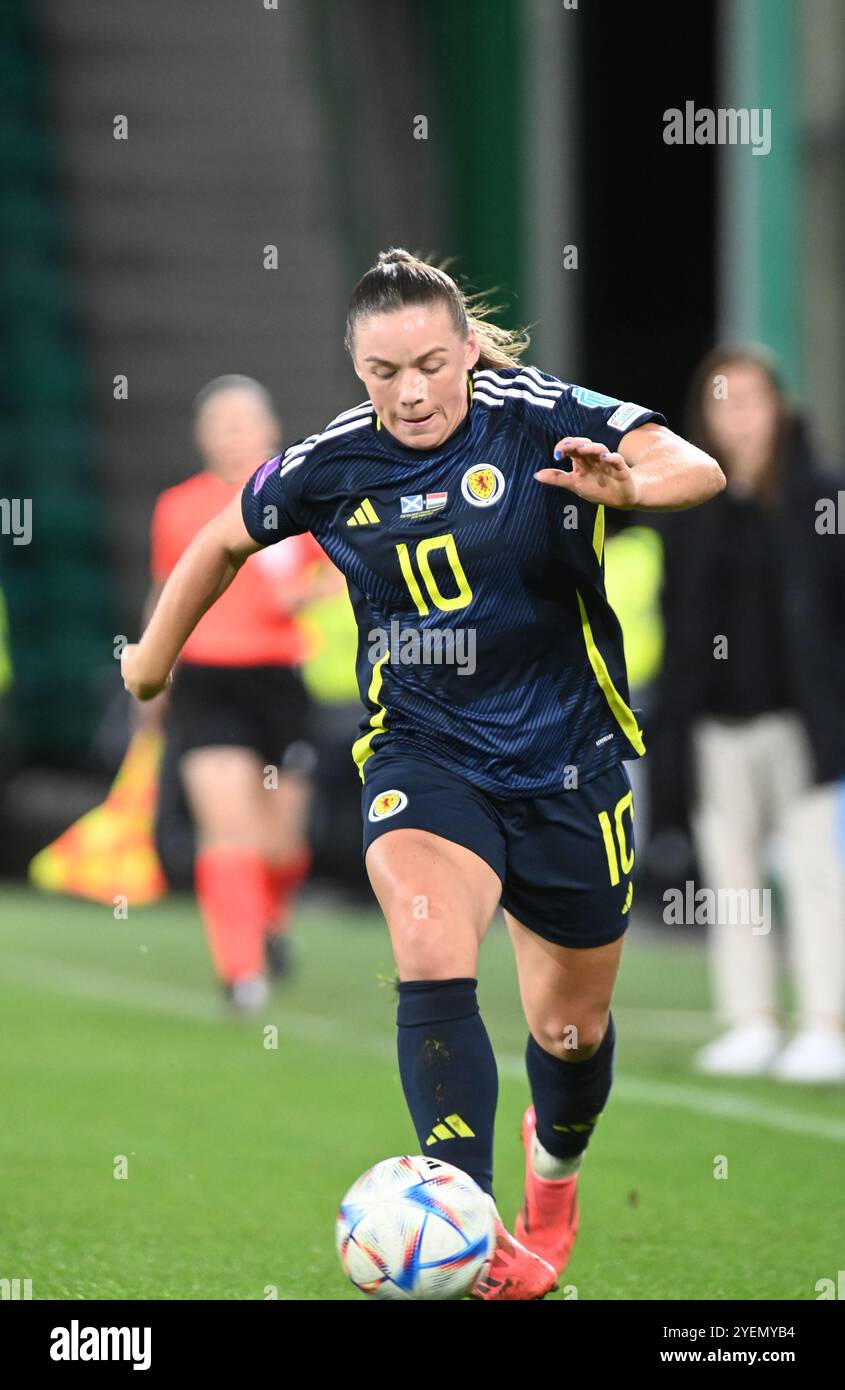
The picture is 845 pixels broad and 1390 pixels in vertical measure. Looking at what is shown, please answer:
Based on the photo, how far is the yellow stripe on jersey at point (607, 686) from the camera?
481cm

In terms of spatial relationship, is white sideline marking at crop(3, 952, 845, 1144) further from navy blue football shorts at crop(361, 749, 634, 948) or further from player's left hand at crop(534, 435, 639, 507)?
player's left hand at crop(534, 435, 639, 507)

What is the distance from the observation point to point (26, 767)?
17.6m

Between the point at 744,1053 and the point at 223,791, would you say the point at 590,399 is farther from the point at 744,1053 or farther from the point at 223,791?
the point at 223,791

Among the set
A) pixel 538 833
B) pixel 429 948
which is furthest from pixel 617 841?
pixel 429 948

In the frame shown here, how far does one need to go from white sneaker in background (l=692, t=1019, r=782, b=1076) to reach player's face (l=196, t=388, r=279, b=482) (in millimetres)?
2852

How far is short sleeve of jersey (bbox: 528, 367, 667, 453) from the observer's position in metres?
4.60

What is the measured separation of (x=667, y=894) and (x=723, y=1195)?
224 inches

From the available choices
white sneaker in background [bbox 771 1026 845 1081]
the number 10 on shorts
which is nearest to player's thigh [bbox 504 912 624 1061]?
the number 10 on shorts

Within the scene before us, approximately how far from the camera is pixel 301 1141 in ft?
22.9

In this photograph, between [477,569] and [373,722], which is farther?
[373,722]

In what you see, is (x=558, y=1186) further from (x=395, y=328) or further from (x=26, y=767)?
(x=26, y=767)

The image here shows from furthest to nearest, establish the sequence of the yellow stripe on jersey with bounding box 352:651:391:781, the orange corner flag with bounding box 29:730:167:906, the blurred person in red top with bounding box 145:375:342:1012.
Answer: the orange corner flag with bounding box 29:730:167:906 → the blurred person in red top with bounding box 145:375:342:1012 → the yellow stripe on jersey with bounding box 352:651:391:781

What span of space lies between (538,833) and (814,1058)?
3.80 m
